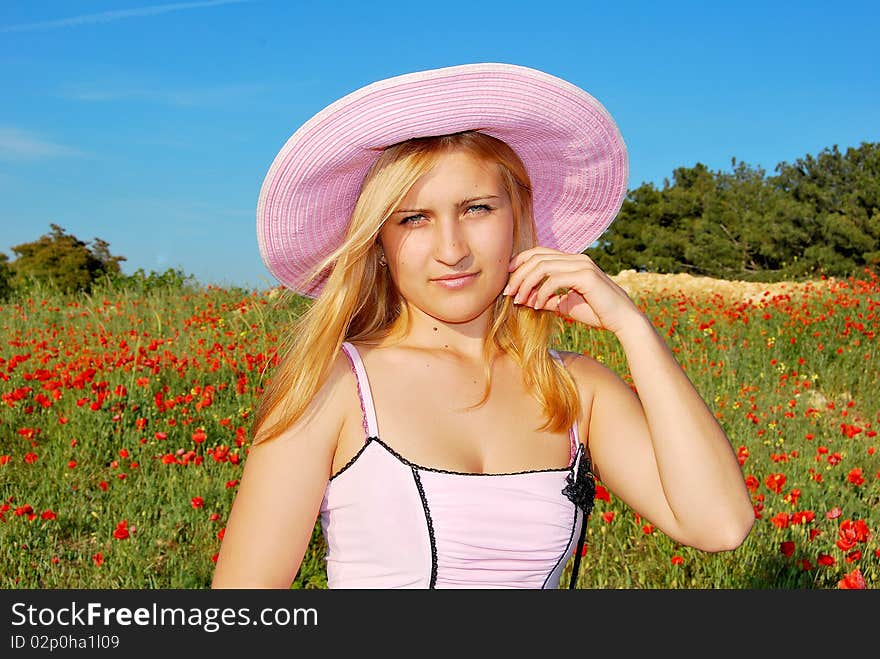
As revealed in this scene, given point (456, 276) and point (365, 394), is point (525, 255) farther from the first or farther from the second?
point (365, 394)

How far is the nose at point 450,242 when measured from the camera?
7.59 feet

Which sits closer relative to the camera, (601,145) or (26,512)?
(601,145)

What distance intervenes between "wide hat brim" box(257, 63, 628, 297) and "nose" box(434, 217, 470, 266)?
0.29 meters

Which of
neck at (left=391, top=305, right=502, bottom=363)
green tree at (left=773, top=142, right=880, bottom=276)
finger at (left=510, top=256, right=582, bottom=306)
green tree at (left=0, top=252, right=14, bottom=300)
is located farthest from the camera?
green tree at (left=773, top=142, right=880, bottom=276)

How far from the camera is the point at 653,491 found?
244cm

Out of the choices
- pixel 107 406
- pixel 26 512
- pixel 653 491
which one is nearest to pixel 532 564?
pixel 653 491

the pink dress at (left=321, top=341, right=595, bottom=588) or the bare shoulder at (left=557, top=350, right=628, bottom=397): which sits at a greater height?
the bare shoulder at (left=557, top=350, right=628, bottom=397)

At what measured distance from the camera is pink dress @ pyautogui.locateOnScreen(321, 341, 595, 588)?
2168 mm

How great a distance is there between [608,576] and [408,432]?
2430 mm

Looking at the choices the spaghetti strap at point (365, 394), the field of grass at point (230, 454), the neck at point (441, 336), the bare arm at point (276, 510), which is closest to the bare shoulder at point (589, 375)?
the neck at point (441, 336)

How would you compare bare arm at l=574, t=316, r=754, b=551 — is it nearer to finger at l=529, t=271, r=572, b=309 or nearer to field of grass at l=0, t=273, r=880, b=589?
finger at l=529, t=271, r=572, b=309

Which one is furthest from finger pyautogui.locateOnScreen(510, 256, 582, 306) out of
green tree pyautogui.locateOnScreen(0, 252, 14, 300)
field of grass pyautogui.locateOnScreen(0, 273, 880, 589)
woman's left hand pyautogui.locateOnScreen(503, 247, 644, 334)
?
green tree pyautogui.locateOnScreen(0, 252, 14, 300)

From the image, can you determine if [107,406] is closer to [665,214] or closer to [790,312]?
[790,312]

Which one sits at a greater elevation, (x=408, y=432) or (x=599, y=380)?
(x=599, y=380)
